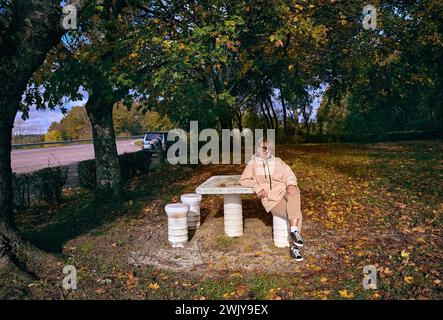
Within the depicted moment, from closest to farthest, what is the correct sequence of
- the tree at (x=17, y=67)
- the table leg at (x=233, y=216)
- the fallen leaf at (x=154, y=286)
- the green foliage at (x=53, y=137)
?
the fallen leaf at (x=154, y=286) < the tree at (x=17, y=67) < the table leg at (x=233, y=216) < the green foliage at (x=53, y=137)

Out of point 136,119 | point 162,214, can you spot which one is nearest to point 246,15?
point 162,214

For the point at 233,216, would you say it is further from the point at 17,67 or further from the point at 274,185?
the point at 17,67

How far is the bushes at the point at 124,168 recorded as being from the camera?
13188 millimetres

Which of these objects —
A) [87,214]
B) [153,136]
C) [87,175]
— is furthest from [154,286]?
[153,136]

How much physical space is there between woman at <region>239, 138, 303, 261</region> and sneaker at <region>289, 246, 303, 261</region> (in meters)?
0.08

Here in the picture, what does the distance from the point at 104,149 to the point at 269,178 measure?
5.47m

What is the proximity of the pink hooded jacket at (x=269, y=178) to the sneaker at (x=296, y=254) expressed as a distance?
31.9 inches

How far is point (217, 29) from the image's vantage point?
877 centimetres

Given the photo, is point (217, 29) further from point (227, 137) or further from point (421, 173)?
point (227, 137)

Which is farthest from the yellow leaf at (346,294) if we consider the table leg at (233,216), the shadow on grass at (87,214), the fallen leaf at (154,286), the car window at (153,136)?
the car window at (153,136)

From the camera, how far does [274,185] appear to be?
6.71m

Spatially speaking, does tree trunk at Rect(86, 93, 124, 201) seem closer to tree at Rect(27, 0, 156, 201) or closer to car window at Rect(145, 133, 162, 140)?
tree at Rect(27, 0, 156, 201)

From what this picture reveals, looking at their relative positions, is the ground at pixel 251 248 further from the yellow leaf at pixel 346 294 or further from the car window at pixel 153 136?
the car window at pixel 153 136
